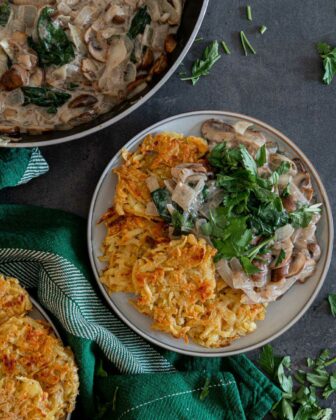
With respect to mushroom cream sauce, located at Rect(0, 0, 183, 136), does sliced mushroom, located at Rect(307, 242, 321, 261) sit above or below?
below

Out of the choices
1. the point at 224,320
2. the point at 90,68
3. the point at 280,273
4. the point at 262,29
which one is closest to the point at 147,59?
the point at 90,68

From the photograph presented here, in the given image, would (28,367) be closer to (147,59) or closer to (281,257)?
(281,257)

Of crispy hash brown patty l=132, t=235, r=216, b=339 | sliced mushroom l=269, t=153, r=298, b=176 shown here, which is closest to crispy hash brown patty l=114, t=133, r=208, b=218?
crispy hash brown patty l=132, t=235, r=216, b=339

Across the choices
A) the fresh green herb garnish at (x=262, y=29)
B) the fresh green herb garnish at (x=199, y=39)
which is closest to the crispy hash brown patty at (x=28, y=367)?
the fresh green herb garnish at (x=199, y=39)

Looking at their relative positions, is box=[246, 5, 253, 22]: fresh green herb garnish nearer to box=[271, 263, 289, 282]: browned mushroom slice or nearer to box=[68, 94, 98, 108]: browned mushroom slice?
box=[68, 94, 98, 108]: browned mushroom slice

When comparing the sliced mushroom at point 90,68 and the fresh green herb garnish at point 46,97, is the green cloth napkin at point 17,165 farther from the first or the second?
the sliced mushroom at point 90,68
